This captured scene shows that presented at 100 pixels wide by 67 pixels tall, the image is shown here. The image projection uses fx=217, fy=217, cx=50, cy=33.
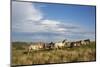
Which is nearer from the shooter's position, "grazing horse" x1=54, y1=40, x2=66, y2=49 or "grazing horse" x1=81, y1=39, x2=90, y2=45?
"grazing horse" x1=54, y1=40, x2=66, y2=49

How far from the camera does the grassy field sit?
270 cm

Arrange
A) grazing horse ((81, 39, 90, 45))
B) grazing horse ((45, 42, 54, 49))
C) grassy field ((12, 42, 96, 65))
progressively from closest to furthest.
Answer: grassy field ((12, 42, 96, 65))
grazing horse ((45, 42, 54, 49))
grazing horse ((81, 39, 90, 45))

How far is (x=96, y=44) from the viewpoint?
10.2 feet

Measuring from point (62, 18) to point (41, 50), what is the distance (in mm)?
515

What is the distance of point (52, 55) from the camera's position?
9.40 ft

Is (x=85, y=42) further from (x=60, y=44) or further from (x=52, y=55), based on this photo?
(x=52, y=55)

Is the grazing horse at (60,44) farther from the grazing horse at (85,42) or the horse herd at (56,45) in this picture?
the grazing horse at (85,42)

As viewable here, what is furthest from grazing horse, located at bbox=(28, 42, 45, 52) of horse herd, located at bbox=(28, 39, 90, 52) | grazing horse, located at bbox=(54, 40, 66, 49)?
grazing horse, located at bbox=(54, 40, 66, 49)

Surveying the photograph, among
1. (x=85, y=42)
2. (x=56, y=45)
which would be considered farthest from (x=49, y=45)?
(x=85, y=42)

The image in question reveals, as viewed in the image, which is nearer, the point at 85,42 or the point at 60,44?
the point at 60,44

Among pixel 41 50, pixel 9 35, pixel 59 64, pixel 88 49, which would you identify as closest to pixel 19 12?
pixel 9 35

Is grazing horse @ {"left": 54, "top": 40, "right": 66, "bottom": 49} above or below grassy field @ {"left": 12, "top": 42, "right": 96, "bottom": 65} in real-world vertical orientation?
above

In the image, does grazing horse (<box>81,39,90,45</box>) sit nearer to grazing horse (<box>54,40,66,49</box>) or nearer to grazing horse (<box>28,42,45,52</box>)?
grazing horse (<box>54,40,66,49</box>)

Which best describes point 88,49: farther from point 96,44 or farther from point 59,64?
point 59,64
